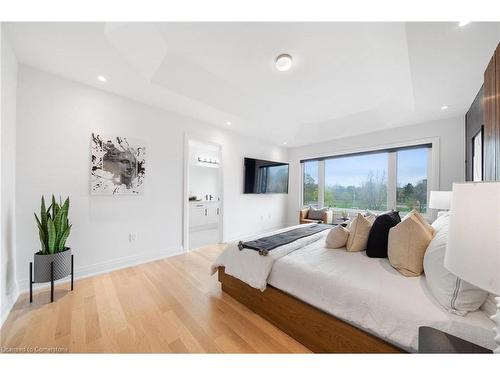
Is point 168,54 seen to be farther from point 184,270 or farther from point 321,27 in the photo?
point 184,270

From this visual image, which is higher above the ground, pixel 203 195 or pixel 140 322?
pixel 203 195

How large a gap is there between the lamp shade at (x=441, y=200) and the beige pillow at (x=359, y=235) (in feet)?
5.41

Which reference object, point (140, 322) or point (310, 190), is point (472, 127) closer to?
point (310, 190)

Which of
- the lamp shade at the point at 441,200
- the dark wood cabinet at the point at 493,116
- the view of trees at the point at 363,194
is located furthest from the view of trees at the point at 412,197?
the dark wood cabinet at the point at 493,116

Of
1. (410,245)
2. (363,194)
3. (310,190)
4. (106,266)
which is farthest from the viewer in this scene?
(310,190)

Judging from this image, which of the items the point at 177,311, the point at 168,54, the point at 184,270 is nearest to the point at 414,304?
the point at 177,311

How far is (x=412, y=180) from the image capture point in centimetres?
377

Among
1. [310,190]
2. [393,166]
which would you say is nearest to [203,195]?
[310,190]

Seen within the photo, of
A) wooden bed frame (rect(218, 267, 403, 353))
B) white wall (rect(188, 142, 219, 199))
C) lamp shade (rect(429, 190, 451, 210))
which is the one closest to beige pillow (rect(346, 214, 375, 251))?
wooden bed frame (rect(218, 267, 403, 353))

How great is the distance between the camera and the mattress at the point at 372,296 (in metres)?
0.96

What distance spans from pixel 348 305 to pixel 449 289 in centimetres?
53

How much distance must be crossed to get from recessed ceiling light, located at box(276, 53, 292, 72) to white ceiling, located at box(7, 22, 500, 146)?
1.9 inches

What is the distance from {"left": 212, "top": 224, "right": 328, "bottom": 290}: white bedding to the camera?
5.63 feet

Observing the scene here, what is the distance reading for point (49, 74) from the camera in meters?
2.20
